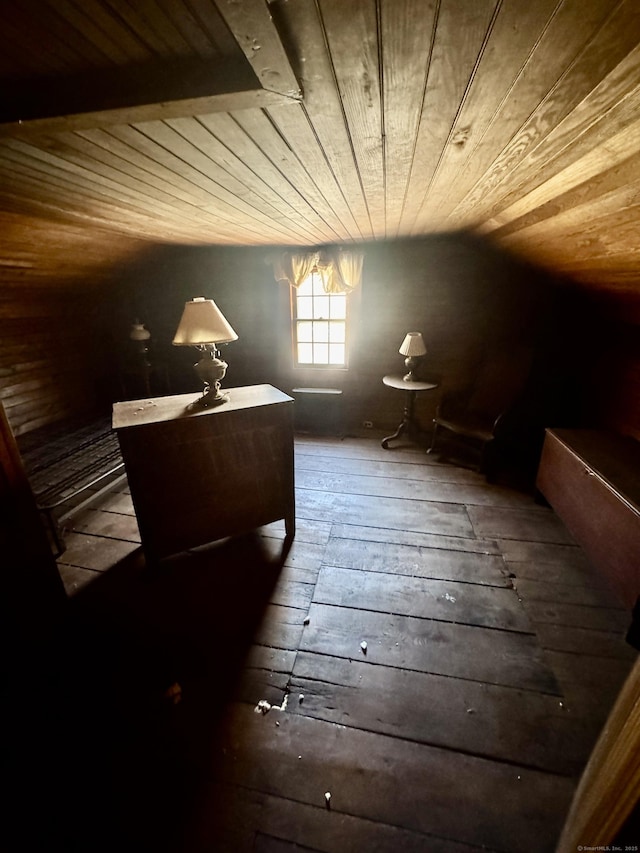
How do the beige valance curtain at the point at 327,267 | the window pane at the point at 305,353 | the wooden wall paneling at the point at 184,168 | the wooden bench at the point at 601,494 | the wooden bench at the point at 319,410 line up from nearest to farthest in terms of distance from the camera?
the wooden wall paneling at the point at 184,168 → the wooden bench at the point at 601,494 → the beige valance curtain at the point at 327,267 → the wooden bench at the point at 319,410 → the window pane at the point at 305,353

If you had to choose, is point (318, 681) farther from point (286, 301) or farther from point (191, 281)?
point (191, 281)

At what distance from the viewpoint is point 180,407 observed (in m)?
2.03

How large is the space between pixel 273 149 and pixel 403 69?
61cm

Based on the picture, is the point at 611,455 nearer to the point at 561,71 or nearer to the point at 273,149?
the point at 561,71

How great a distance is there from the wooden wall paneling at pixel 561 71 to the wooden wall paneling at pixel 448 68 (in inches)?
5.7

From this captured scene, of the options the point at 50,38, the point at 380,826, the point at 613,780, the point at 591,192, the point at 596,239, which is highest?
the point at 50,38

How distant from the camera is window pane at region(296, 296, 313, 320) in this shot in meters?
4.30

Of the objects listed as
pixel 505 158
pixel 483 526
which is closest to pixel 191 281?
pixel 505 158

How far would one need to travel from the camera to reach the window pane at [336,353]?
4379 mm

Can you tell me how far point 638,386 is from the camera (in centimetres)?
249

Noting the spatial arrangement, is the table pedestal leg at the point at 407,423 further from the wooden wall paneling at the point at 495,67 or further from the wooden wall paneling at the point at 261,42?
the wooden wall paneling at the point at 261,42

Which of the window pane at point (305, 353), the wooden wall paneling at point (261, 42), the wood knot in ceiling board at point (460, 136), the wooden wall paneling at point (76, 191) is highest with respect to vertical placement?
the wooden wall paneling at point (76, 191)

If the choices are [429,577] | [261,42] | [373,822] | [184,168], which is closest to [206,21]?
[261,42]

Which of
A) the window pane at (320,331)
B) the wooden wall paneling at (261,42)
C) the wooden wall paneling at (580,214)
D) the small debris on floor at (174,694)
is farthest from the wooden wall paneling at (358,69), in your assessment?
the window pane at (320,331)
